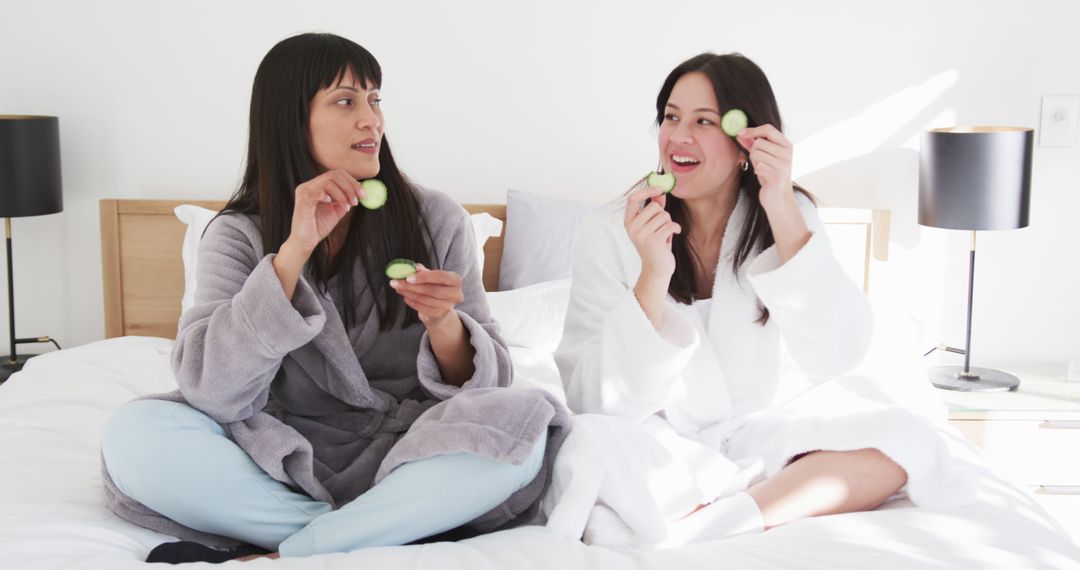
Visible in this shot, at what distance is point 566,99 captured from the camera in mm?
3129

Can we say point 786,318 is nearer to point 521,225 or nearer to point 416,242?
point 416,242

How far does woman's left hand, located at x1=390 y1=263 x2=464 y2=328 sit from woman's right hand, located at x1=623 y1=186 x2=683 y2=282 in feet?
1.18

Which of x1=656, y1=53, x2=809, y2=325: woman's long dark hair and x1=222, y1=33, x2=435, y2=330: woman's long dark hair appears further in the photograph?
x1=656, y1=53, x2=809, y2=325: woman's long dark hair

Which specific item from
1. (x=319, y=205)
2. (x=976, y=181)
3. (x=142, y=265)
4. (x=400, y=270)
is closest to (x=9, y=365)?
(x=142, y=265)

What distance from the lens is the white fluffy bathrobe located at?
1580 mm

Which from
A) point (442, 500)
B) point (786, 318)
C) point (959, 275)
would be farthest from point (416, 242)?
point (959, 275)

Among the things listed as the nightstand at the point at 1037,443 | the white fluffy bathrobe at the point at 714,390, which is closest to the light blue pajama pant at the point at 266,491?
the white fluffy bathrobe at the point at 714,390

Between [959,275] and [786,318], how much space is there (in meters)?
1.64

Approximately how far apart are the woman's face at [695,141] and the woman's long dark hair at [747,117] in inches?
1.0

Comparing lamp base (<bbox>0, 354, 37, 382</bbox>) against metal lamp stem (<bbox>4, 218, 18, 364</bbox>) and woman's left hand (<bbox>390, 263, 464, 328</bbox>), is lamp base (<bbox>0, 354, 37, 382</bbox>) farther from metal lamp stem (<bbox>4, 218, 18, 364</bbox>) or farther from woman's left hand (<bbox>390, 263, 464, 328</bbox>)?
woman's left hand (<bbox>390, 263, 464, 328</bbox>)

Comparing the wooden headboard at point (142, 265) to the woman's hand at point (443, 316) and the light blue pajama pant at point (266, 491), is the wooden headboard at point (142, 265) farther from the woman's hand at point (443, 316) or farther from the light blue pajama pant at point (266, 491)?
the light blue pajama pant at point (266, 491)

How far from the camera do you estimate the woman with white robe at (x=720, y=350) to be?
62.8 inches

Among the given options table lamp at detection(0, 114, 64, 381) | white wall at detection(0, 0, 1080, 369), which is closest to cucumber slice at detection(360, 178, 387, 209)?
white wall at detection(0, 0, 1080, 369)

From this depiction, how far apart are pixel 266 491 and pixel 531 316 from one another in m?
1.21
